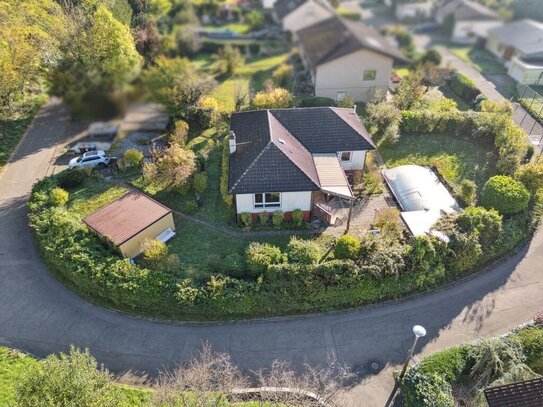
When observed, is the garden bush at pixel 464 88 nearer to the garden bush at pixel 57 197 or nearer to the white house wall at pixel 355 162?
the white house wall at pixel 355 162

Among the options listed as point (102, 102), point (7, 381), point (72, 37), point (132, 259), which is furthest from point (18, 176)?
point (7, 381)

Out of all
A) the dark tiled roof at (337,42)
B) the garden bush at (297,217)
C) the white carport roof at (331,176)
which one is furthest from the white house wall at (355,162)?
the dark tiled roof at (337,42)

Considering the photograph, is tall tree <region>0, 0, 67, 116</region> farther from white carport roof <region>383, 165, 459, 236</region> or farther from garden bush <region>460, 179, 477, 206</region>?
garden bush <region>460, 179, 477, 206</region>

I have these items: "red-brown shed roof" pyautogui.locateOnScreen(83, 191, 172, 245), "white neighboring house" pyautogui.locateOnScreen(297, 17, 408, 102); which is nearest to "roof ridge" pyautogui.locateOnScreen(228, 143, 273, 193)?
"red-brown shed roof" pyautogui.locateOnScreen(83, 191, 172, 245)

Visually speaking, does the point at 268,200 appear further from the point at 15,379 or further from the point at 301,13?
the point at 301,13

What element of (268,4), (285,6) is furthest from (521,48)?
(268,4)
